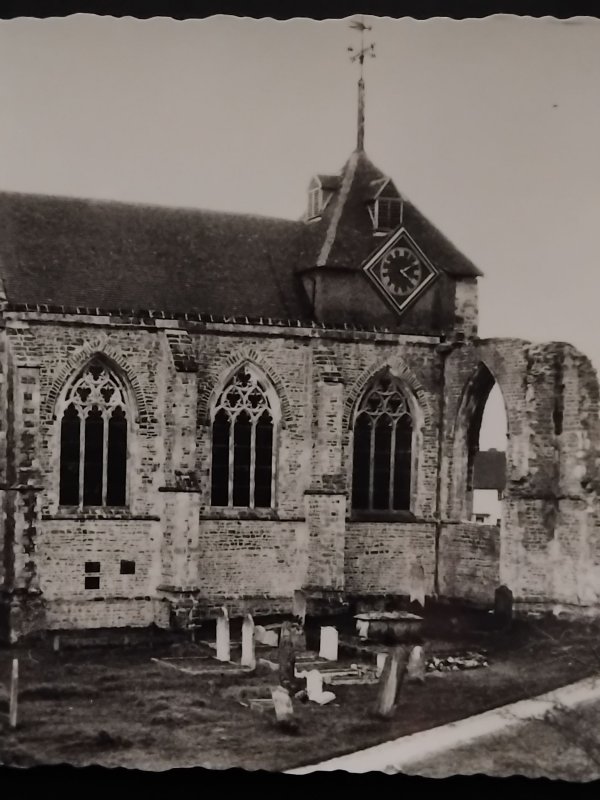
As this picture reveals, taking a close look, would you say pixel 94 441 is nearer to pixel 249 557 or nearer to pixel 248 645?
pixel 249 557

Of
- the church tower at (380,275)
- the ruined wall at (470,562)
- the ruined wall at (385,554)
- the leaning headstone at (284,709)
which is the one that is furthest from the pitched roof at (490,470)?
the leaning headstone at (284,709)

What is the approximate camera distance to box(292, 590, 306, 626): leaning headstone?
18953mm

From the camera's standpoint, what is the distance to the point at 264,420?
65.3 ft

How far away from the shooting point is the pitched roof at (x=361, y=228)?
55.8ft

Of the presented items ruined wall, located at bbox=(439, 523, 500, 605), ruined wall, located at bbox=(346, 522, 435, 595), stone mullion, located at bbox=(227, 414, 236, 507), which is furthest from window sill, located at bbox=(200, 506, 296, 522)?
ruined wall, located at bbox=(439, 523, 500, 605)

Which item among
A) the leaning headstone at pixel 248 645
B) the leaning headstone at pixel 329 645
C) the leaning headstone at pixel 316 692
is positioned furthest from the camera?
the leaning headstone at pixel 329 645

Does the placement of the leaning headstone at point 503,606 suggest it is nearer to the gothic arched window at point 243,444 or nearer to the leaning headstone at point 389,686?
the leaning headstone at point 389,686

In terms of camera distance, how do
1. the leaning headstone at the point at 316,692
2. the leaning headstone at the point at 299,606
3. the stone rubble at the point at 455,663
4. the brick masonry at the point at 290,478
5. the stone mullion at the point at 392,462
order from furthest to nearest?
the stone mullion at the point at 392,462 → the leaning headstone at the point at 299,606 → the brick masonry at the point at 290,478 → the stone rubble at the point at 455,663 → the leaning headstone at the point at 316,692

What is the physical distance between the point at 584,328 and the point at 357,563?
20.0 ft

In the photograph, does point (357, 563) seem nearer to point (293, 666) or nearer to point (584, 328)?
point (293, 666)

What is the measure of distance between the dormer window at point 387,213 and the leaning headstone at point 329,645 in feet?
20.9

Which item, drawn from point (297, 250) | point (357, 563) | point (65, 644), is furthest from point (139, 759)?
point (297, 250)

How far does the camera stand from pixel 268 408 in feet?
65.4

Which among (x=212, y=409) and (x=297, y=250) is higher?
(x=297, y=250)
